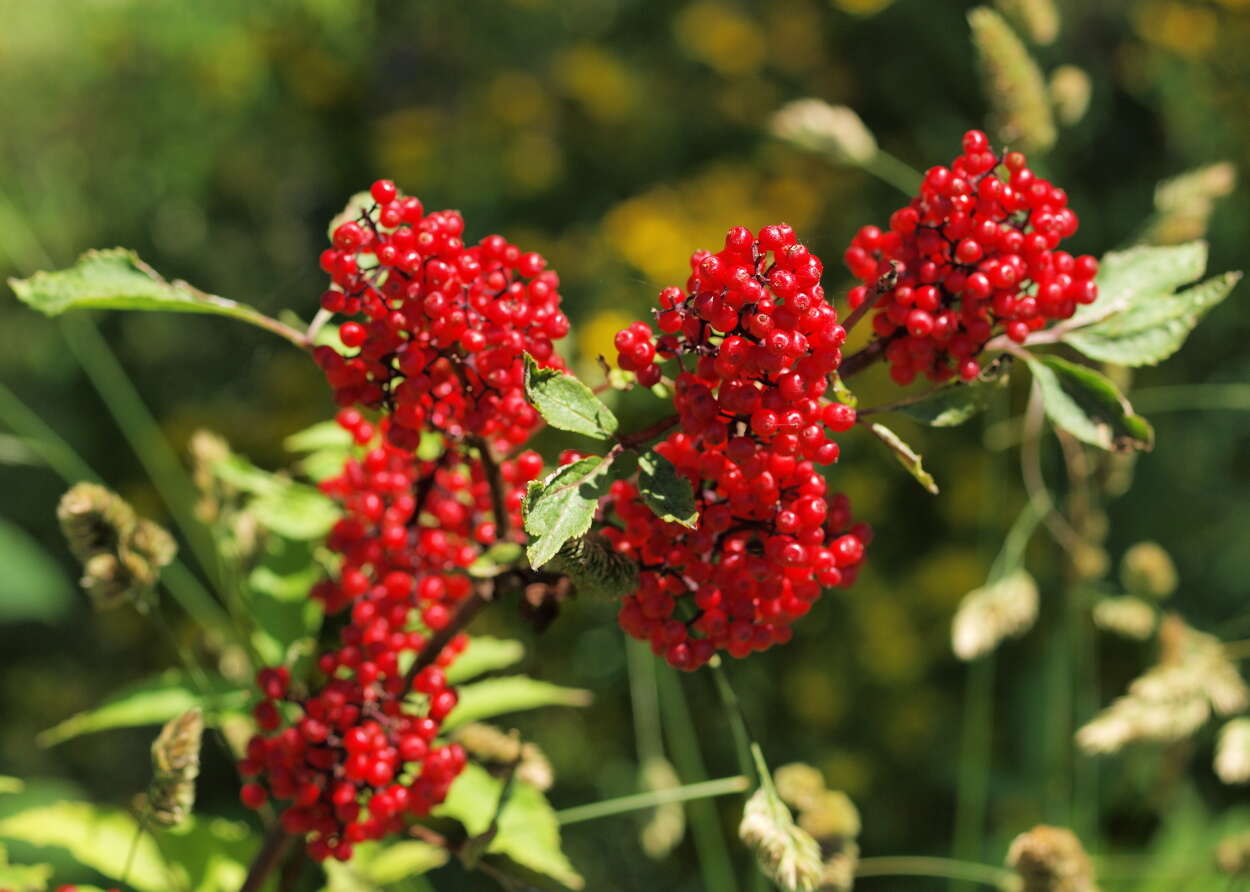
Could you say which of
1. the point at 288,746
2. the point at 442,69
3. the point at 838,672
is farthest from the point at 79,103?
the point at 288,746

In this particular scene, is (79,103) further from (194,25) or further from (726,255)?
(726,255)

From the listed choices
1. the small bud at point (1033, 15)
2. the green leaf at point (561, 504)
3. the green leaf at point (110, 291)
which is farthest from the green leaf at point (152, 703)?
the small bud at point (1033, 15)

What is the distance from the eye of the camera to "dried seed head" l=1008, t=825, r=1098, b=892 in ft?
3.45

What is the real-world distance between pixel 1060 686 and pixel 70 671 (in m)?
2.23

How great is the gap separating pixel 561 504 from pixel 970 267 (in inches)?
13.8

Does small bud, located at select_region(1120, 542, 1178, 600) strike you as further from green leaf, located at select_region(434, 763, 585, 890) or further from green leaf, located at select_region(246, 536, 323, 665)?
green leaf, located at select_region(246, 536, 323, 665)

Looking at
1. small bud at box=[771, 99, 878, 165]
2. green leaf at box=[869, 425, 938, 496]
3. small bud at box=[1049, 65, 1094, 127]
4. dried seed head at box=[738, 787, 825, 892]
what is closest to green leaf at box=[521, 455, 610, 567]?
green leaf at box=[869, 425, 938, 496]

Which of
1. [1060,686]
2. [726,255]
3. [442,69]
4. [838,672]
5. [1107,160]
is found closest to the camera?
[726,255]

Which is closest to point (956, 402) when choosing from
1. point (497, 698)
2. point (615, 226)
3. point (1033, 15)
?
point (497, 698)

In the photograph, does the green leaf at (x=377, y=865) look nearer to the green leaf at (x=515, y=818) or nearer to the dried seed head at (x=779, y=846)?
the green leaf at (x=515, y=818)

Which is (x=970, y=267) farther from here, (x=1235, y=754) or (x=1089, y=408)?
(x=1235, y=754)

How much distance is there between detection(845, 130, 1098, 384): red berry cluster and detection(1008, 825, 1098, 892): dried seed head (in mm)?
522

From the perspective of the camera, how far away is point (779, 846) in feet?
2.67

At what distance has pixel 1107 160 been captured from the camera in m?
2.57
